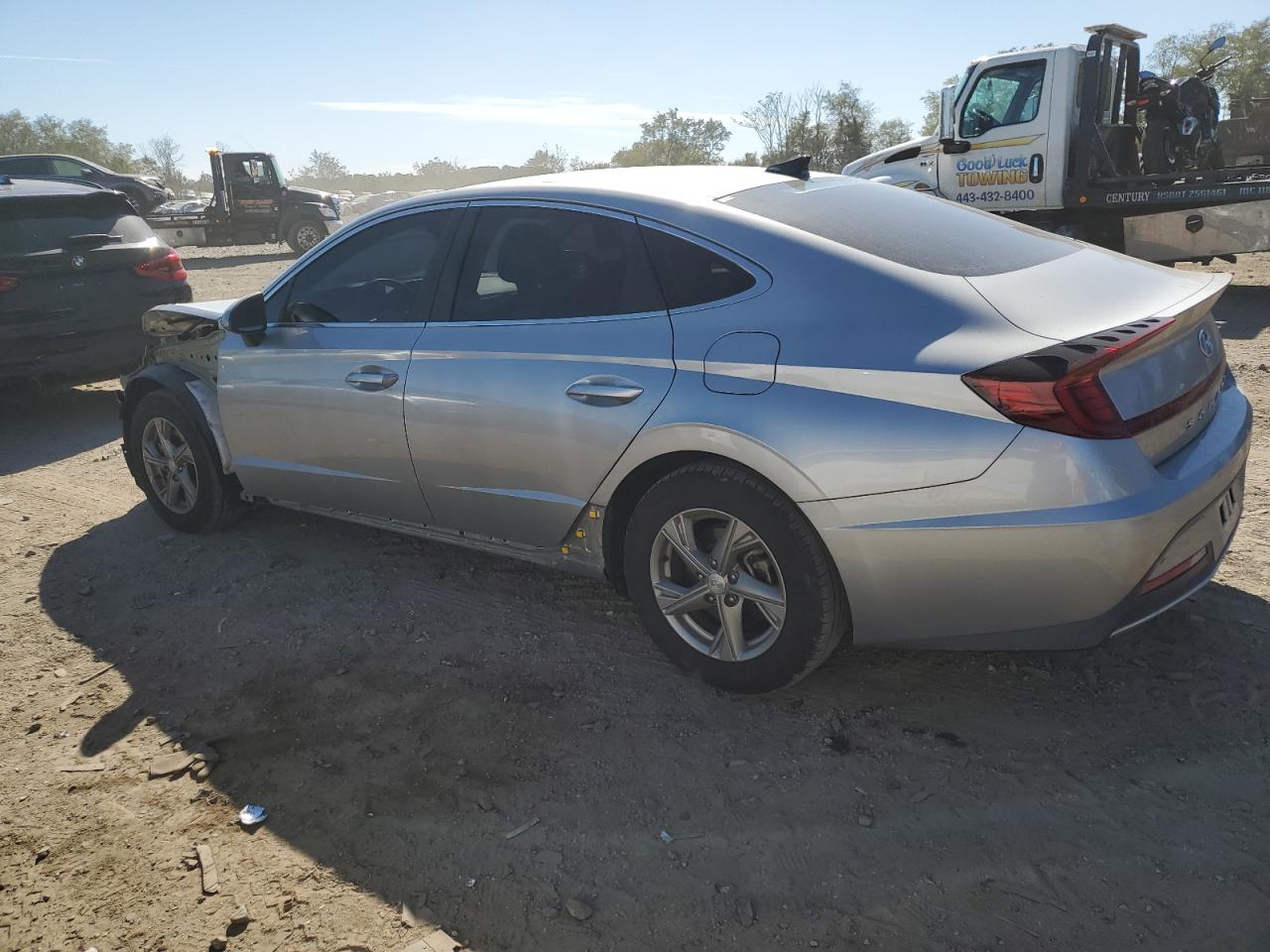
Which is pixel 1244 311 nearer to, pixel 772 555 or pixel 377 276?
pixel 772 555

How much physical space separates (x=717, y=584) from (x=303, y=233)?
76.0 ft

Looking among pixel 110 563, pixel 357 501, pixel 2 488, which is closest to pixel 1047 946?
pixel 357 501

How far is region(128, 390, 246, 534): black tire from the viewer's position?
4.68m

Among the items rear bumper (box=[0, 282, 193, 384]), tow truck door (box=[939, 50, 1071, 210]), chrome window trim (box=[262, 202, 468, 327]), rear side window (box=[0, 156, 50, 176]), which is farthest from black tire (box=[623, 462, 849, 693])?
rear side window (box=[0, 156, 50, 176])

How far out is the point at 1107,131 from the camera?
10.5 metres

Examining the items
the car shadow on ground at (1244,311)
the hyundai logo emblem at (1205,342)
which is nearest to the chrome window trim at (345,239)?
the hyundai logo emblem at (1205,342)

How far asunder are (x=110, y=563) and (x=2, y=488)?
1940mm

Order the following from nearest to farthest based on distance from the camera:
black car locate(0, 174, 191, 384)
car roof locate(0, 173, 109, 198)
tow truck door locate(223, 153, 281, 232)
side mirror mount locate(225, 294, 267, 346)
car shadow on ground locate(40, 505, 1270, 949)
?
car shadow on ground locate(40, 505, 1270, 949)
side mirror mount locate(225, 294, 267, 346)
black car locate(0, 174, 191, 384)
car roof locate(0, 173, 109, 198)
tow truck door locate(223, 153, 281, 232)

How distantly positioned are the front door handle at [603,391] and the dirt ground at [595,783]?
98 cm

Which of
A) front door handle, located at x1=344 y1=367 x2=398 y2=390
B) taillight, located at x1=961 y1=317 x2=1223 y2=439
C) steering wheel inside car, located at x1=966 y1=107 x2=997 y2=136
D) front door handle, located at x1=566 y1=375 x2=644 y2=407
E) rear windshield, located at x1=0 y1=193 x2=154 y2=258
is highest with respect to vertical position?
steering wheel inside car, located at x1=966 y1=107 x2=997 y2=136

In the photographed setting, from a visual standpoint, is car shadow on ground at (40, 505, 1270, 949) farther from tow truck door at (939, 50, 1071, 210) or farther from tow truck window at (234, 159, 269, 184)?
tow truck window at (234, 159, 269, 184)

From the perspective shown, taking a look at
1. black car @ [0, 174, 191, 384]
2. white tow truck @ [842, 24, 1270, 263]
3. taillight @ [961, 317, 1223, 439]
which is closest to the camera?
taillight @ [961, 317, 1223, 439]

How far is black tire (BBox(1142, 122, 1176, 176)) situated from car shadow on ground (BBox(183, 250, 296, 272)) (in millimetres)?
18332

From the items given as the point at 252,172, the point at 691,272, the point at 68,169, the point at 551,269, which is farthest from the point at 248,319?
the point at 68,169
